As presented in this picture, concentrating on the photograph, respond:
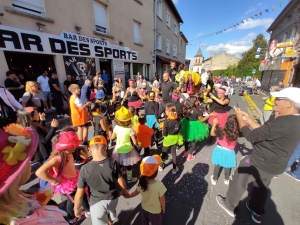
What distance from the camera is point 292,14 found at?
13000 mm

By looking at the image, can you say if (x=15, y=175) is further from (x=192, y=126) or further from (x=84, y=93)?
(x=84, y=93)

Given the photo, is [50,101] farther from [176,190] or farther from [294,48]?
[294,48]

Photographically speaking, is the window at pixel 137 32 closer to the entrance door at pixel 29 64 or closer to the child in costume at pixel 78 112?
the entrance door at pixel 29 64

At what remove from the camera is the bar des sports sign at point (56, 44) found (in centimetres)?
487

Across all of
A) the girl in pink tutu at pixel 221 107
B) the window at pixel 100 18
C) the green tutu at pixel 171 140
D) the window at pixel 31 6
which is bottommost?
the green tutu at pixel 171 140

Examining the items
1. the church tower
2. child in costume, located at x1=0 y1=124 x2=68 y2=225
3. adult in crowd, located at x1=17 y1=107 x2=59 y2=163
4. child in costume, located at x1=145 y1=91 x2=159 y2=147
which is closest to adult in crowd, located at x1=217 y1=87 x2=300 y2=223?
child in costume, located at x1=0 y1=124 x2=68 y2=225

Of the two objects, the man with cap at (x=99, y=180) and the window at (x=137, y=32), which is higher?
the window at (x=137, y=32)

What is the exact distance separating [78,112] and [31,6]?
5267mm

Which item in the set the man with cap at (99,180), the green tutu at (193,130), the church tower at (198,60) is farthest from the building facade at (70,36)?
the church tower at (198,60)

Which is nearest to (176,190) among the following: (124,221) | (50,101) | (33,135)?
(124,221)

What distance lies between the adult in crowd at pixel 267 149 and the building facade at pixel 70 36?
7.33 m

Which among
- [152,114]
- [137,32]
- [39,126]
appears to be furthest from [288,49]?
[39,126]

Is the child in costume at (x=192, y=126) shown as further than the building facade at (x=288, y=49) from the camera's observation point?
No

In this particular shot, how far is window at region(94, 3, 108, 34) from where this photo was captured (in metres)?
8.02
